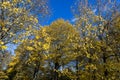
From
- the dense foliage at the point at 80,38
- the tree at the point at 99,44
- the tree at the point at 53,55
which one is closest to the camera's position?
the dense foliage at the point at 80,38

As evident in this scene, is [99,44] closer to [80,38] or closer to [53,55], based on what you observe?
[80,38]

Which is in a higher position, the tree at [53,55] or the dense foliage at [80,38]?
the tree at [53,55]

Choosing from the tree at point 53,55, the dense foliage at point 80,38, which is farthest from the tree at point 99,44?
the tree at point 53,55

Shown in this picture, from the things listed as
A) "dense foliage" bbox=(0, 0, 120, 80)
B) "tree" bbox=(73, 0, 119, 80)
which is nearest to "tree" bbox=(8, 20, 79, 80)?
"dense foliage" bbox=(0, 0, 120, 80)

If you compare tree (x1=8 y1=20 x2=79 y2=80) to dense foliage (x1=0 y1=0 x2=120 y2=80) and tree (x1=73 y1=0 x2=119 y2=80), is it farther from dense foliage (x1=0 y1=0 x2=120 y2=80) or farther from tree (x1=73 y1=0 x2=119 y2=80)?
tree (x1=73 y1=0 x2=119 y2=80)

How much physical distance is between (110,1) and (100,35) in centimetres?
371

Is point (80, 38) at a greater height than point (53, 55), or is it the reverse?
point (53, 55)

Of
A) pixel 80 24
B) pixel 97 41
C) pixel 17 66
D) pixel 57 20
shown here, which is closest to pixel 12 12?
pixel 97 41

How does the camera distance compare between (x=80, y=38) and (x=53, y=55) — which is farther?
(x=53, y=55)

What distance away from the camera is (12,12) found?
45.9 ft

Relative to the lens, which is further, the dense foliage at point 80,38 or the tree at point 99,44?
the tree at point 99,44

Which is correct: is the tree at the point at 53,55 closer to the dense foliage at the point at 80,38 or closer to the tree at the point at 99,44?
the dense foliage at the point at 80,38

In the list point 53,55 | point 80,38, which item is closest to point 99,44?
point 80,38

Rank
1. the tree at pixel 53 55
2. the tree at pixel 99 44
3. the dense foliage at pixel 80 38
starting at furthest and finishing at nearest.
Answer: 1. the tree at pixel 53 55
2. the tree at pixel 99 44
3. the dense foliage at pixel 80 38
